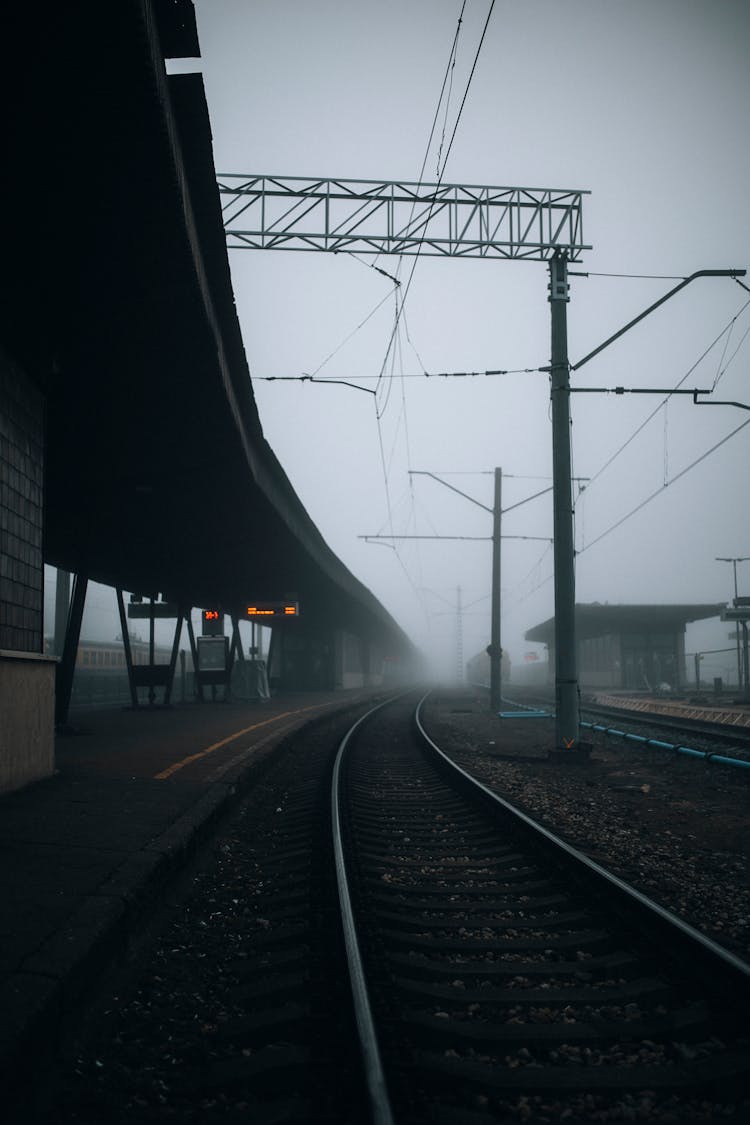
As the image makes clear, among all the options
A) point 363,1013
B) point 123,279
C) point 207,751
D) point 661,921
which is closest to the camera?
point 363,1013

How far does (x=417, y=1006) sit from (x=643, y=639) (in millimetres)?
51883

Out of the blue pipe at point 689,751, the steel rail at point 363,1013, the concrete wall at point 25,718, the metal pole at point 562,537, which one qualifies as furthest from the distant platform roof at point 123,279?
the blue pipe at point 689,751

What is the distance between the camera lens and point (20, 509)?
8.78 metres

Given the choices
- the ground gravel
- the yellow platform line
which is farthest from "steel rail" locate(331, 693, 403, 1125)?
the yellow platform line

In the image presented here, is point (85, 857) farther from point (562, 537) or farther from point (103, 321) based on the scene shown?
point (562, 537)

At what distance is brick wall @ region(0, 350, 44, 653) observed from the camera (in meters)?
8.16

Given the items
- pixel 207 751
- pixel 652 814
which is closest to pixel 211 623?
pixel 207 751

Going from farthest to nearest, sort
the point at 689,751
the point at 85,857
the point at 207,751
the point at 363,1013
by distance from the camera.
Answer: the point at 689,751 < the point at 207,751 < the point at 85,857 < the point at 363,1013

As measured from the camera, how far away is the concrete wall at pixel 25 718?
7802 millimetres

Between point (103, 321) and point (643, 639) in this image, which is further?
point (643, 639)

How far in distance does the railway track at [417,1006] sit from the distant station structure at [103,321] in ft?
13.3

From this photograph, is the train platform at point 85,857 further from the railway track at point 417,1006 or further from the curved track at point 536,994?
the curved track at point 536,994

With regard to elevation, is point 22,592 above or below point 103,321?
below

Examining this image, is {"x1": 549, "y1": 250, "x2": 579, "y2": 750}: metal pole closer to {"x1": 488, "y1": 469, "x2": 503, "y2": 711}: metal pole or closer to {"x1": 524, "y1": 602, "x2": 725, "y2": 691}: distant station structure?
{"x1": 488, "y1": 469, "x2": 503, "y2": 711}: metal pole
